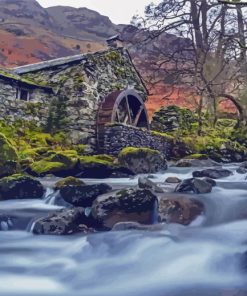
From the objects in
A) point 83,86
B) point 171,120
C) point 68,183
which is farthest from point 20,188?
point 171,120

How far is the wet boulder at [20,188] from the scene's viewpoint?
6.55 meters

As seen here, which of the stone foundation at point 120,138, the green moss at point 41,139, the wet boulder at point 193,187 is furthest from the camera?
the stone foundation at point 120,138

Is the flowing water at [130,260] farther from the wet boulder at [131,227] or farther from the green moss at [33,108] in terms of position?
the green moss at [33,108]

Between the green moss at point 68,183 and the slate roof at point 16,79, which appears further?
the slate roof at point 16,79

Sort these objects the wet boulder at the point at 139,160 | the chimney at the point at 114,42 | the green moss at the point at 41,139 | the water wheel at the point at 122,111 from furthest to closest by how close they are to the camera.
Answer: the chimney at the point at 114,42 → the water wheel at the point at 122,111 → the green moss at the point at 41,139 → the wet boulder at the point at 139,160

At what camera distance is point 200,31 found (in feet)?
66.7

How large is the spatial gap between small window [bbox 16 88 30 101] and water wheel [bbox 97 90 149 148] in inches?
99.7

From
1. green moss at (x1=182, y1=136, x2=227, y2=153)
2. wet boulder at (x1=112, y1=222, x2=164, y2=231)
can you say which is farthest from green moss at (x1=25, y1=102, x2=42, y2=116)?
wet boulder at (x1=112, y1=222, x2=164, y2=231)

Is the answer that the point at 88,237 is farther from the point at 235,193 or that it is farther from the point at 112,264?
the point at 235,193

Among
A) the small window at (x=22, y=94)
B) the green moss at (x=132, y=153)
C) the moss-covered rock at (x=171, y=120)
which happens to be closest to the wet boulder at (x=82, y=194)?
the green moss at (x=132, y=153)

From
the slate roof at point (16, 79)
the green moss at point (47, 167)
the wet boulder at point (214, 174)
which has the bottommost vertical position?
the green moss at point (47, 167)

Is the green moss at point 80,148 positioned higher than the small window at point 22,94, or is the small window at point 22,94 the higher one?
the small window at point 22,94

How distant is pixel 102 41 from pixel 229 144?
5015 centimetres

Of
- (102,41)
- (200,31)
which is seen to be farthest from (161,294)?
(102,41)
